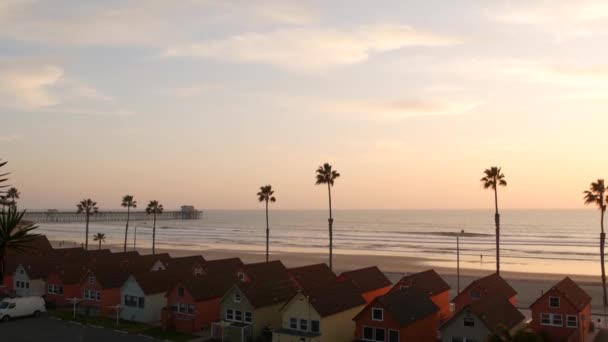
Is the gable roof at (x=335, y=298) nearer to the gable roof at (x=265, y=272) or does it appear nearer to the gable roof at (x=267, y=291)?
the gable roof at (x=267, y=291)

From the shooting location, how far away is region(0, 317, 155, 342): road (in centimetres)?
4253

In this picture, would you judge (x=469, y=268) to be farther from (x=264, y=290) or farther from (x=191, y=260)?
(x=264, y=290)

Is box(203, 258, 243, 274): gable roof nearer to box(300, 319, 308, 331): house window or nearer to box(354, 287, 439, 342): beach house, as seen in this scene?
box(300, 319, 308, 331): house window

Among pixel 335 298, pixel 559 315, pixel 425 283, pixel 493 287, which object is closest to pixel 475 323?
pixel 559 315

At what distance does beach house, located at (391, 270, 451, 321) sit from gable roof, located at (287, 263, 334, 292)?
8.37 meters

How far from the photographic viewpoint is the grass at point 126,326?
4425cm

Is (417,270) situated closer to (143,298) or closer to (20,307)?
(143,298)

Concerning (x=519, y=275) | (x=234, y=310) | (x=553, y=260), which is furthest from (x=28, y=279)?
(x=553, y=260)

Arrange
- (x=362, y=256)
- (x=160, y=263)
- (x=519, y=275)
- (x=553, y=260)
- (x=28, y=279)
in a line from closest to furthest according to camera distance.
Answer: (x=28, y=279), (x=160, y=263), (x=519, y=275), (x=553, y=260), (x=362, y=256)

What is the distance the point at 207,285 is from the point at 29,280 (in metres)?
24.5

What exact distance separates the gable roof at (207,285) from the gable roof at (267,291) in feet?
13.6

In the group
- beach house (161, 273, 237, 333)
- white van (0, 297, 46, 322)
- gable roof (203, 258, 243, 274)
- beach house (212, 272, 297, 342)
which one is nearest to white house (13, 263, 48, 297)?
white van (0, 297, 46, 322)

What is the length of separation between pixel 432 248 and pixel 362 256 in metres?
30.2

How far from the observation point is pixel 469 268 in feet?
328
